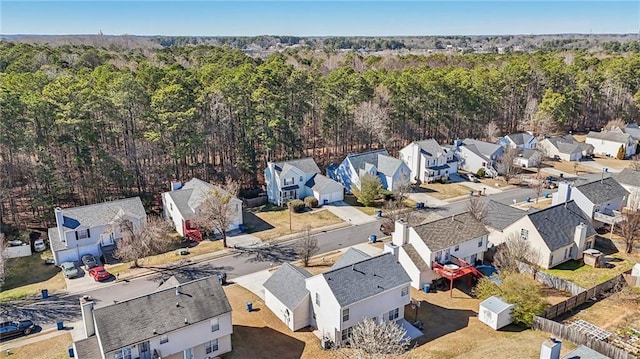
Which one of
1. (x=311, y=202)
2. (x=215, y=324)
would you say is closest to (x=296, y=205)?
(x=311, y=202)

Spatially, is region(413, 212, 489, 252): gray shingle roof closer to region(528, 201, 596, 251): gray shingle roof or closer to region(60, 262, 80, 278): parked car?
region(528, 201, 596, 251): gray shingle roof

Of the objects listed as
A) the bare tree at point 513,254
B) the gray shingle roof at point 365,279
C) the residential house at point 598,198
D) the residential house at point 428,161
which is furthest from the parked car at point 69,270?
the residential house at point 598,198

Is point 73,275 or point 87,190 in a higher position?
point 87,190

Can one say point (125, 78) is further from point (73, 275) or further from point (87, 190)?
point (73, 275)

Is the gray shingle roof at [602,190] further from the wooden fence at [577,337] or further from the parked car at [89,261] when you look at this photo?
the parked car at [89,261]

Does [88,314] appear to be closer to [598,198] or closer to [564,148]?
[598,198]

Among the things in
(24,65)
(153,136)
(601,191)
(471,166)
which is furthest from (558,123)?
(24,65)
